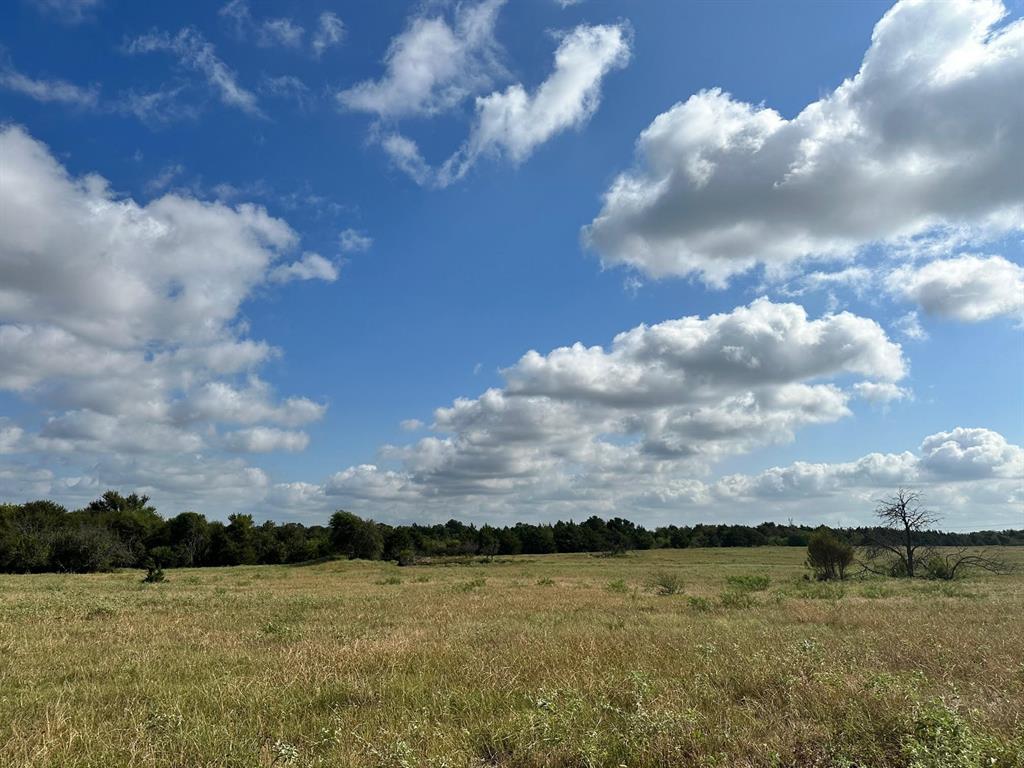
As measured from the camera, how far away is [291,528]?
120 metres

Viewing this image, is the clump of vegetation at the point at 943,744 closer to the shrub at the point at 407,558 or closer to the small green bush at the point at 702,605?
the small green bush at the point at 702,605

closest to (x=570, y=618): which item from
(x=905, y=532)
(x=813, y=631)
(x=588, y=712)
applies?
(x=813, y=631)

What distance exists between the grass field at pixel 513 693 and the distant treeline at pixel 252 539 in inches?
1786

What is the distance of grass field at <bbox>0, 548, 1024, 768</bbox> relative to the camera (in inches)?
261

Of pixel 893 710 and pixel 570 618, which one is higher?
pixel 893 710

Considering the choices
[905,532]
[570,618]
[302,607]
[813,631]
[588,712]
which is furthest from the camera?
[905,532]

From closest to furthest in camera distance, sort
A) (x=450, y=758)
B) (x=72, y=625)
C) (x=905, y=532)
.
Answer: (x=450, y=758) < (x=72, y=625) < (x=905, y=532)

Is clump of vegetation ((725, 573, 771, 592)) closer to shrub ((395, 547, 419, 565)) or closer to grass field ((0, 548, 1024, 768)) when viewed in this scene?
grass field ((0, 548, 1024, 768))

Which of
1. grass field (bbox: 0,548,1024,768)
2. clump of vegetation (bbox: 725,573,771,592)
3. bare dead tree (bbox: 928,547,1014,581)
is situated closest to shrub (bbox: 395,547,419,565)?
clump of vegetation (bbox: 725,573,771,592)

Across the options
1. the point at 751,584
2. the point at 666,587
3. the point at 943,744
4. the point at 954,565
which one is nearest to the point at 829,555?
the point at 954,565

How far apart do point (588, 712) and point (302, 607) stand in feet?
59.3

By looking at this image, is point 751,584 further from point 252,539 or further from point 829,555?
point 252,539

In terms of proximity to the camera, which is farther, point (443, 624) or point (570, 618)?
point (570, 618)

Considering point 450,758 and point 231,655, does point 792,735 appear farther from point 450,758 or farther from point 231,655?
point 231,655
